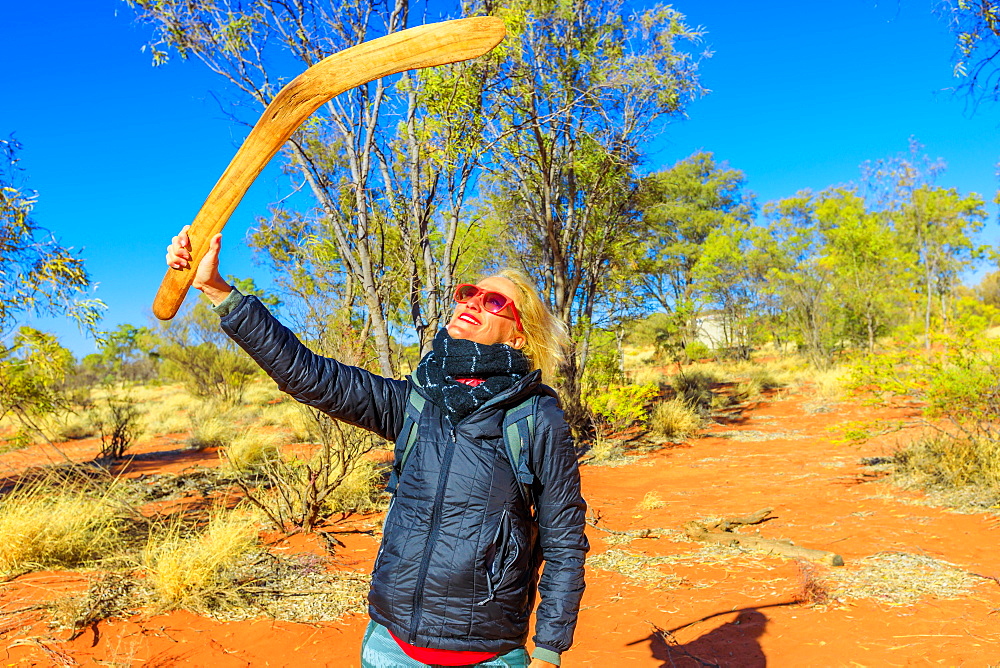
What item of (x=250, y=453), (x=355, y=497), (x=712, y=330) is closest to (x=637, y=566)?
(x=355, y=497)

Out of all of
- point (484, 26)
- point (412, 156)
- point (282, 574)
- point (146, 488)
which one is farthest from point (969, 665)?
point (146, 488)

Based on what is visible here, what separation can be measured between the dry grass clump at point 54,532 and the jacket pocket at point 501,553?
4.87 metres

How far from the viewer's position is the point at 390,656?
5.02 ft

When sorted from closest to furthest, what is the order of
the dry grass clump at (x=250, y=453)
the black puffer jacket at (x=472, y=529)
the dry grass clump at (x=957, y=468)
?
the black puffer jacket at (x=472, y=529), the dry grass clump at (x=957, y=468), the dry grass clump at (x=250, y=453)

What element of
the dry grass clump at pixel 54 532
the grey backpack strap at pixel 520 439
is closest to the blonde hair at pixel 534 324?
the grey backpack strap at pixel 520 439

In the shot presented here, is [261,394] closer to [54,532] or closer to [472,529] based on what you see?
[54,532]

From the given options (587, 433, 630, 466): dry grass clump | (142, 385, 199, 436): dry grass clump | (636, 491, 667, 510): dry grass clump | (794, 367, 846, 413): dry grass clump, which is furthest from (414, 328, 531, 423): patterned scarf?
(142, 385, 199, 436): dry grass clump

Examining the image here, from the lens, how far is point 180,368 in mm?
22516

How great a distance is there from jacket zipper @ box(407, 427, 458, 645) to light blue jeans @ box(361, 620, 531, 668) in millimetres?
66

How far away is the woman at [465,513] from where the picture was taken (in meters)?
1.50

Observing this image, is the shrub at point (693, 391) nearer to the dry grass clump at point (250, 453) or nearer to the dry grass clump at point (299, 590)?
the dry grass clump at point (250, 453)

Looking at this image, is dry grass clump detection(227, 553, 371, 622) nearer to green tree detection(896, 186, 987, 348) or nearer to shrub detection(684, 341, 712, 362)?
shrub detection(684, 341, 712, 362)

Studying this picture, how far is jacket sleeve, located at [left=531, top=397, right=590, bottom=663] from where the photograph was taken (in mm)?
1558

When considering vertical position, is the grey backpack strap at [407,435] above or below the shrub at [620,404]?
above
